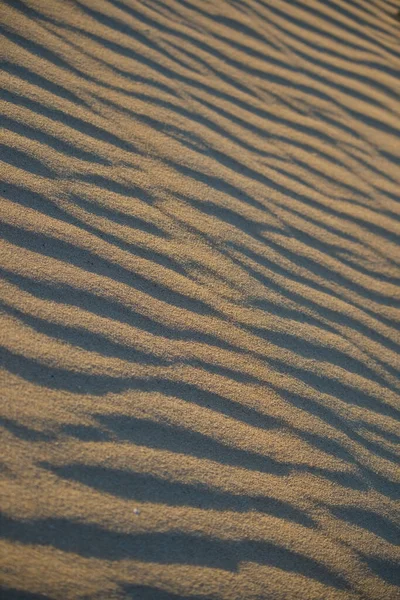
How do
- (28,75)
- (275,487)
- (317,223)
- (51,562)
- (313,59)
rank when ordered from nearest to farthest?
(51,562) < (275,487) < (28,75) < (317,223) < (313,59)

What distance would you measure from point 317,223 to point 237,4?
5.79ft

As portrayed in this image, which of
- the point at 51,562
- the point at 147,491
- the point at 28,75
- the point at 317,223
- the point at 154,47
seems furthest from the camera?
the point at 154,47

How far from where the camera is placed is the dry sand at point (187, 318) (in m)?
1.59

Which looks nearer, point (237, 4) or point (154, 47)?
point (154, 47)

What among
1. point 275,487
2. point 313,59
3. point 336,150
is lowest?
point 275,487

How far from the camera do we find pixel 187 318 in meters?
2.04

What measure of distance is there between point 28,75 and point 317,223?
62.5 inches

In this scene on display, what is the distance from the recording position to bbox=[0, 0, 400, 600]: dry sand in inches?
62.6

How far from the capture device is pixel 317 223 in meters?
2.62

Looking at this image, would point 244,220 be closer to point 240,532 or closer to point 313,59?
point 240,532

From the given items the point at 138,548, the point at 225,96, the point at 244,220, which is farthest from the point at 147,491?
the point at 225,96

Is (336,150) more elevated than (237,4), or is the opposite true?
(237,4)

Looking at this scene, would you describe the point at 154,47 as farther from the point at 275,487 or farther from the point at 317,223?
the point at 275,487

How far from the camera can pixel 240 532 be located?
5.54ft
